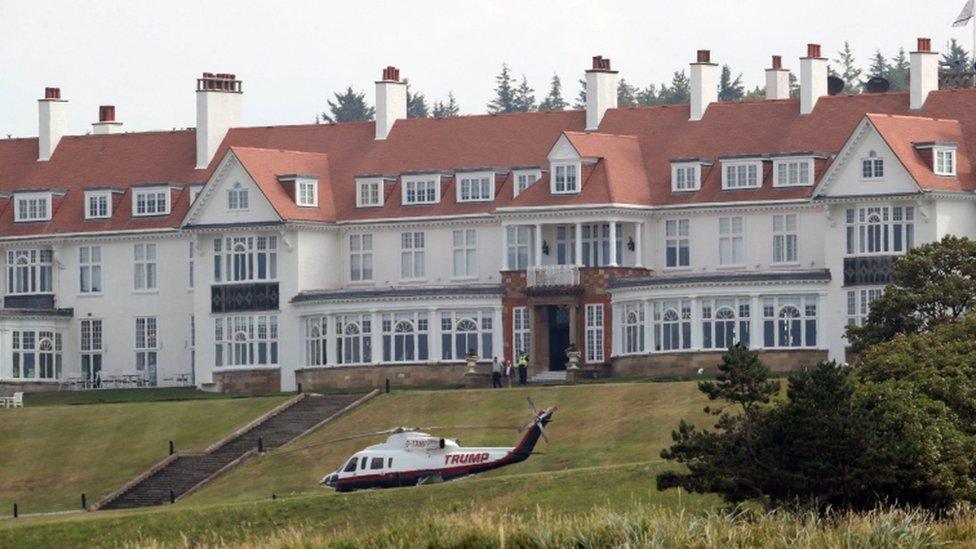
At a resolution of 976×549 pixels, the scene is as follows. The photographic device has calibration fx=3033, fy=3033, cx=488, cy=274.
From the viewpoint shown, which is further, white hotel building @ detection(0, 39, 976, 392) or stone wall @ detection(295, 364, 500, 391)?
stone wall @ detection(295, 364, 500, 391)

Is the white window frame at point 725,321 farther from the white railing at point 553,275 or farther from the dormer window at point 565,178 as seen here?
the dormer window at point 565,178

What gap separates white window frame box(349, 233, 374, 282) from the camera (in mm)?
110875

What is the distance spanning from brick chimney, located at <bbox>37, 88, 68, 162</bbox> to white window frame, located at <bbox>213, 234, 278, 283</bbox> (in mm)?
13102

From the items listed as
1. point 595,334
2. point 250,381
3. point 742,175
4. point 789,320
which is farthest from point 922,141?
point 250,381

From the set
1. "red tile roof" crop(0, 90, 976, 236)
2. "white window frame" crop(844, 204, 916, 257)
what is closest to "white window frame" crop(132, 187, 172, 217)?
"red tile roof" crop(0, 90, 976, 236)

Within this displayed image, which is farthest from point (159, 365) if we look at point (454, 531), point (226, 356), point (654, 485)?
point (454, 531)

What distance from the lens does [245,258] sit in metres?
110

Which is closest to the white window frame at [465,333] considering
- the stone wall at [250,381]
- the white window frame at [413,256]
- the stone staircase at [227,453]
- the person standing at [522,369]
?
the person standing at [522,369]

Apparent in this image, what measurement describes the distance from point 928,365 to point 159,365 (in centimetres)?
4413

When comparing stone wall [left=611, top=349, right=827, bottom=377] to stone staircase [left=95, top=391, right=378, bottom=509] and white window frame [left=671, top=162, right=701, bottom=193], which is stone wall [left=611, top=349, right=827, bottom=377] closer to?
white window frame [left=671, top=162, right=701, bottom=193]

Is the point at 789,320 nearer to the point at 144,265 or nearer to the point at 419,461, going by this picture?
the point at 419,461

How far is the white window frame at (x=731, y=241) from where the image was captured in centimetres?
10519

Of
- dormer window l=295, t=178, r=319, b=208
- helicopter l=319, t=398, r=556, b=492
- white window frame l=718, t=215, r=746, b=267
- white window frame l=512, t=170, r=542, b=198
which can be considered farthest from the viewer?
dormer window l=295, t=178, r=319, b=208

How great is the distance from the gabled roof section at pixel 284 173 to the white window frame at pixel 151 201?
18.4 ft
